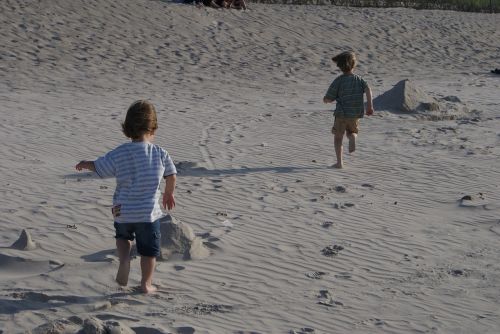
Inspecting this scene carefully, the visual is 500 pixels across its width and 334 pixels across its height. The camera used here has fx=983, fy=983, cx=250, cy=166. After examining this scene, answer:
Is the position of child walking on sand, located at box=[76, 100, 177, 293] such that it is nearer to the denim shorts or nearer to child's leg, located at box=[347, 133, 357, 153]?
the denim shorts

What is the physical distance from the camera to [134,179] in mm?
6305

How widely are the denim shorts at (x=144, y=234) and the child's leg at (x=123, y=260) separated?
0.05 m

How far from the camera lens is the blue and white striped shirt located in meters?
6.29

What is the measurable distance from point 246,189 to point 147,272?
12.3ft

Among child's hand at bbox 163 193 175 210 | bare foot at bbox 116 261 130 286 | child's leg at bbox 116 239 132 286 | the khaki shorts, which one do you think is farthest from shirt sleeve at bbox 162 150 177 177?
the khaki shorts

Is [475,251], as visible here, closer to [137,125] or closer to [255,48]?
[137,125]

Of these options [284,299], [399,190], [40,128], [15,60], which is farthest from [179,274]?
[15,60]

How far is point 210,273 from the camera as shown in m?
7.12

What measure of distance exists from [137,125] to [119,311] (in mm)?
1185

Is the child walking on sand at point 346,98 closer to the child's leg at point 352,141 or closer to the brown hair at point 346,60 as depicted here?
the brown hair at point 346,60

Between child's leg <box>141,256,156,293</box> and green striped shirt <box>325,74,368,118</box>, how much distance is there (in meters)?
5.15

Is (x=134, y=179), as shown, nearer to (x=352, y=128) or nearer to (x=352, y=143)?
(x=352, y=128)

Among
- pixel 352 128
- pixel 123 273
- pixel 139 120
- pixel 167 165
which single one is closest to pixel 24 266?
pixel 123 273

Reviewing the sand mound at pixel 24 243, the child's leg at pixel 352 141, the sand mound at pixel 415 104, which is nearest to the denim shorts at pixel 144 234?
the sand mound at pixel 24 243
